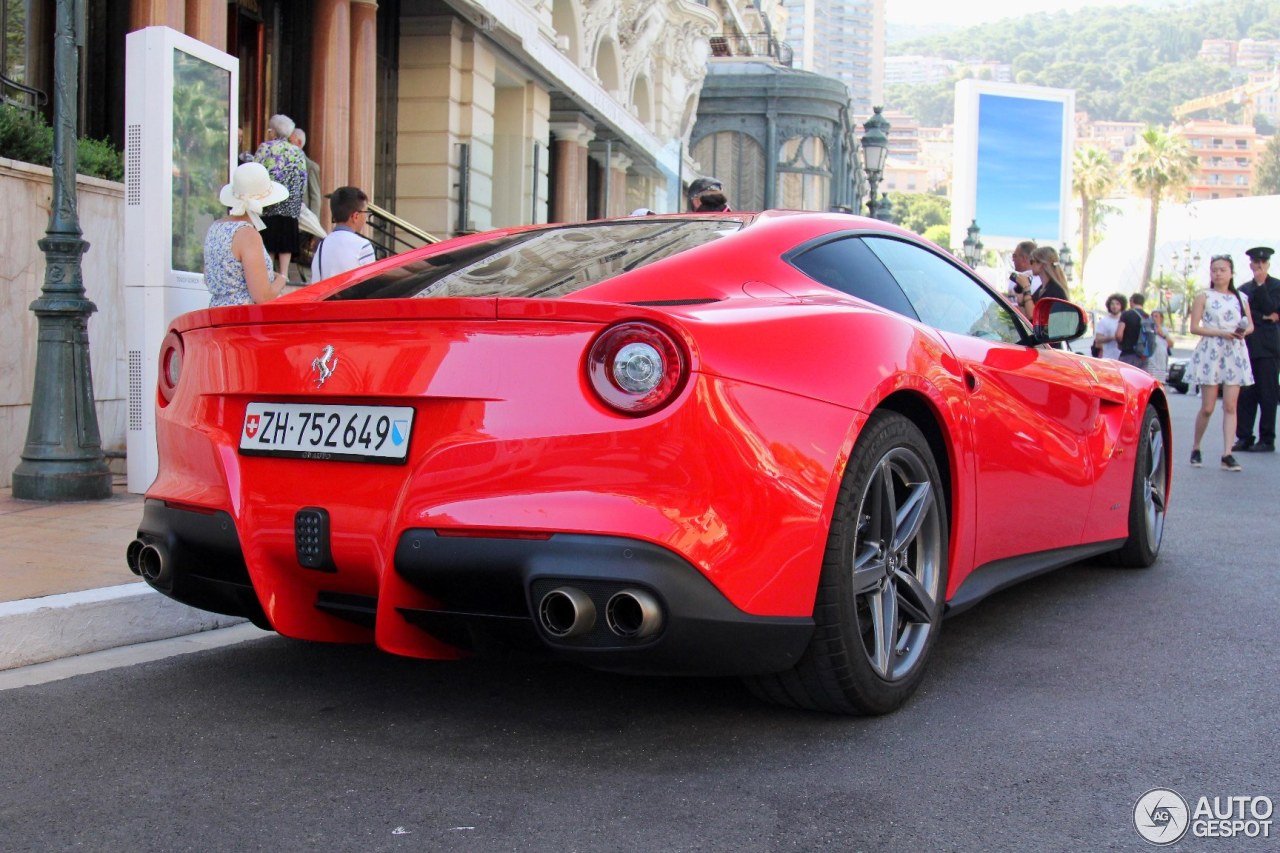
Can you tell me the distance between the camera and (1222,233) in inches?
4624

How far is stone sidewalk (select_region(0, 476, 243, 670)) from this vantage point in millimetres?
4074

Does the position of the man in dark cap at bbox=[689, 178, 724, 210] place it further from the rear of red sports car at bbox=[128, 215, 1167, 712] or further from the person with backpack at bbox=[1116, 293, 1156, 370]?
the person with backpack at bbox=[1116, 293, 1156, 370]

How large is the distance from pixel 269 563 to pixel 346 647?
1.00 metres

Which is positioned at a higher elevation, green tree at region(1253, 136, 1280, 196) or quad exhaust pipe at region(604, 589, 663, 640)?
green tree at region(1253, 136, 1280, 196)

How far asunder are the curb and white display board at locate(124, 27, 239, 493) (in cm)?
252

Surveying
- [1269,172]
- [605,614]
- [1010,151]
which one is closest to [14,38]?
[605,614]

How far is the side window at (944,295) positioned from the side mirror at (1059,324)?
0.17 m

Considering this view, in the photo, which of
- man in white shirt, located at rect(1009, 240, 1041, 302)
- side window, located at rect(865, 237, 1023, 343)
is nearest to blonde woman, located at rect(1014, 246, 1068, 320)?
man in white shirt, located at rect(1009, 240, 1041, 302)

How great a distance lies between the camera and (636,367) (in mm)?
2887

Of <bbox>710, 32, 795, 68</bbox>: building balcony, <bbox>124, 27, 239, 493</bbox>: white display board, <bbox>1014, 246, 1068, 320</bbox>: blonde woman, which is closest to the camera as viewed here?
<bbox>124, 27, 239, 493</bbox>: white display board

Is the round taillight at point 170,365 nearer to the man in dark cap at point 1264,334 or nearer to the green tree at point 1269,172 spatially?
the man in dark cap at point 1264,334

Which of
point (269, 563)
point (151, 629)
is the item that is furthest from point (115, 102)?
point (269, 563)

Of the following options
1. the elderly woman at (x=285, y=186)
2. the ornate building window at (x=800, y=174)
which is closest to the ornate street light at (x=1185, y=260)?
the ornate building window at (x=800, y=174)

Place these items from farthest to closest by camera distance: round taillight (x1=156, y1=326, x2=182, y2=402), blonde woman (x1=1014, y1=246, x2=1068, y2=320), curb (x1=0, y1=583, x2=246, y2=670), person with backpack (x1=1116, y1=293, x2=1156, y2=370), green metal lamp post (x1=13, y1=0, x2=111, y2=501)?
1. person with backpack (x1=1116, y1=293, x2=1156, y2=370)
2. blonde woman (x1=1014, y1=246, x2=1068, y2=320)
3. green metal lamp post (x1=13, y1=0, x2=111, y2=501)
4. curb (x1=0, y1=583, x2=246, y2=670)
5. round taillight (x1=156, y1=326, x2=182, y2=402)
